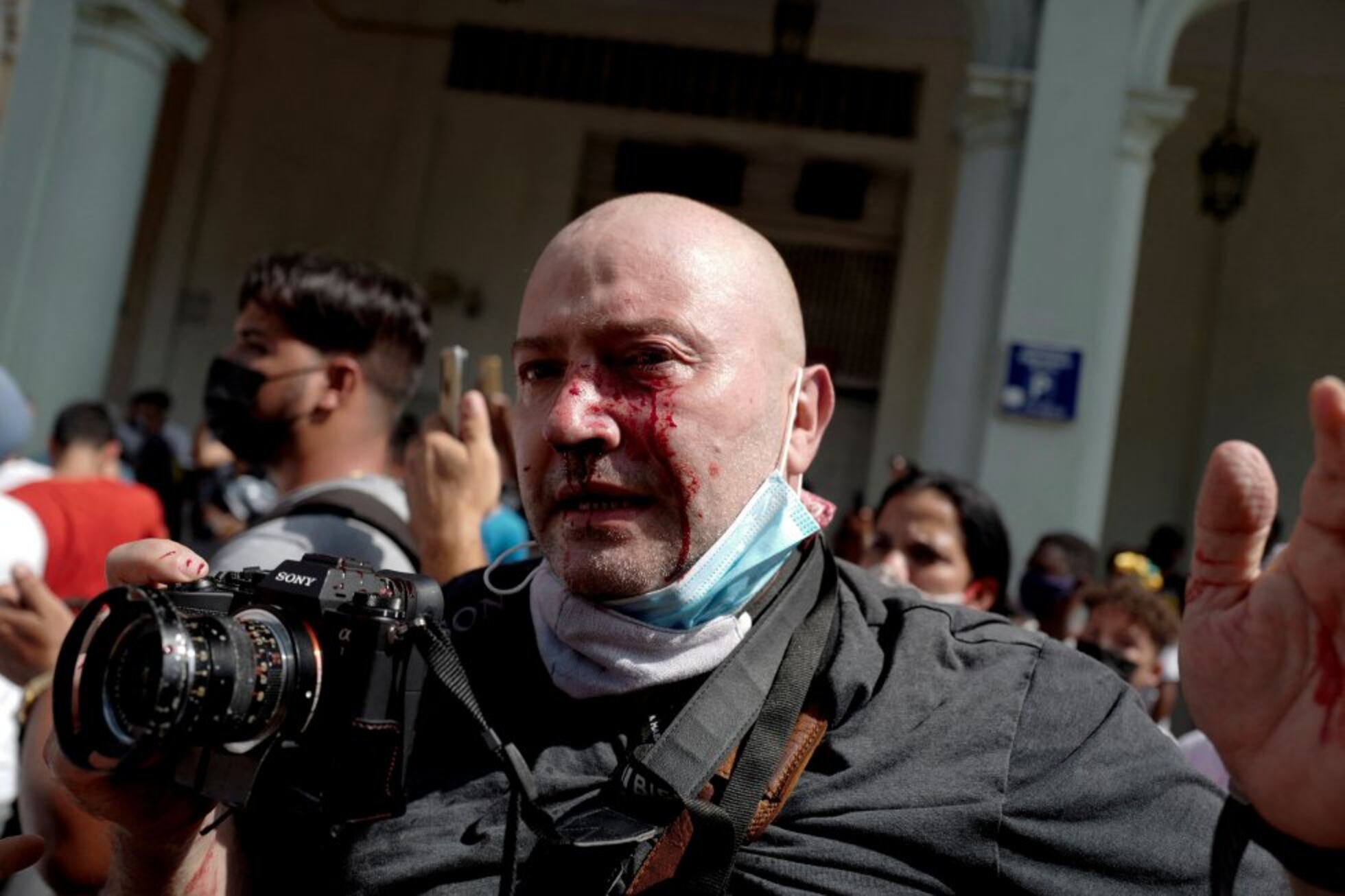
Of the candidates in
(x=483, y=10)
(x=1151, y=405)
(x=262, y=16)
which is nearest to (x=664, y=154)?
(x=483, y=10)

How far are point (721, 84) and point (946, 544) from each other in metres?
7.35

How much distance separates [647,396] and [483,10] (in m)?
9.30

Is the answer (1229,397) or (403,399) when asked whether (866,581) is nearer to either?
(403,399)

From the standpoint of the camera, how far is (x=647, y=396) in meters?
1.89

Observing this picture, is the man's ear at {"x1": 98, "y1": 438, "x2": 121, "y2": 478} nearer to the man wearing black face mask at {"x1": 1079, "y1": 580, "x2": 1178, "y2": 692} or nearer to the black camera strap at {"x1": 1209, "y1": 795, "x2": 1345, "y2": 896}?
the man wearing black face mask at {"x1": 1079, "y1": 580, "x2": 1178, "y2": 692}

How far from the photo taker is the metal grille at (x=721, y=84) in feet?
33.7

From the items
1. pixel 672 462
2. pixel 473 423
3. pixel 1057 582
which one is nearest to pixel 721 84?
pixel 1057 582

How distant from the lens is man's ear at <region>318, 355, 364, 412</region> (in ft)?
9.34

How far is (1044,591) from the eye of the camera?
513cm

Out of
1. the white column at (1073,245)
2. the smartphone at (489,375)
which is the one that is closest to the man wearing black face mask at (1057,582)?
the white column at (1073,245)

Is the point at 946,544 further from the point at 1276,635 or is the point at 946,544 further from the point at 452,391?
the point at 1276,635

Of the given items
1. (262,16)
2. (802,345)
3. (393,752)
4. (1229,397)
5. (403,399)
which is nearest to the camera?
(393,752)

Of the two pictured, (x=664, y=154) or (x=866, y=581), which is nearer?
(x=866, y=581)

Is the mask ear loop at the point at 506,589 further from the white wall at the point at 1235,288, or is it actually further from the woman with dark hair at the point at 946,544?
the white wall at the point at 1235,288
